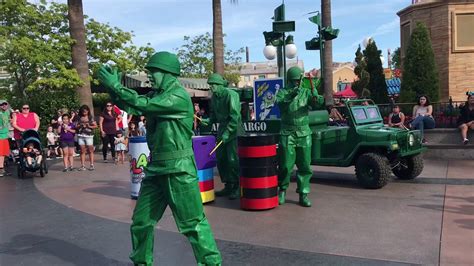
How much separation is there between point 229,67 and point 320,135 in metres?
40.1

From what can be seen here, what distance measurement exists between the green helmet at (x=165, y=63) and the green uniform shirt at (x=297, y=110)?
329cm

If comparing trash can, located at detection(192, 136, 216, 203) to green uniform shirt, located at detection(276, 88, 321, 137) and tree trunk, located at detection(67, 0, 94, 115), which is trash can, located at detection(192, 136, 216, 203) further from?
tree trunk, located at detection(67, 0, 94, 115)

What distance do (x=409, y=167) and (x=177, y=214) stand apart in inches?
249

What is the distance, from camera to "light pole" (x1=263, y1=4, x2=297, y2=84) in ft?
41.6

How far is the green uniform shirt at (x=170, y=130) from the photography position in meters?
3.60

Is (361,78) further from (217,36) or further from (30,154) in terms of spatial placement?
(30,154)

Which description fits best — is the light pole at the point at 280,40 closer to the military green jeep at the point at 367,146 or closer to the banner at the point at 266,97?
the banner at the point at 266,97

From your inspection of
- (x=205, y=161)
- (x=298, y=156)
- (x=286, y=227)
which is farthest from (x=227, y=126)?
(x=286, y=227)

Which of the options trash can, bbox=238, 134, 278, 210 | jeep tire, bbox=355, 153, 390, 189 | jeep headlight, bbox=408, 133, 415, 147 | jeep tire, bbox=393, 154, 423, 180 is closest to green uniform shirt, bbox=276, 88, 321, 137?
trash can, bbox=238, 134, 278, 210

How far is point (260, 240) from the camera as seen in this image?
5.33m

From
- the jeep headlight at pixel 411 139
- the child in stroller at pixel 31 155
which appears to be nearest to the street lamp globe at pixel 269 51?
the jeep headlight at pixel 411 139

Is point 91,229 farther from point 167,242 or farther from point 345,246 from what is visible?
point 345,246

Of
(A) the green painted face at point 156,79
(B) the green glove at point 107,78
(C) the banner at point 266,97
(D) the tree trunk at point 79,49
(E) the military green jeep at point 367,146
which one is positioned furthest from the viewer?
(D) the tree trunk at point 79,49

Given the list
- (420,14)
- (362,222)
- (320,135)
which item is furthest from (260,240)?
(420,14)
